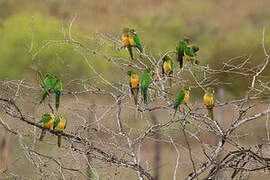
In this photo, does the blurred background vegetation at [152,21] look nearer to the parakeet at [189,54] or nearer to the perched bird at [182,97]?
the parakeet at [189,54]

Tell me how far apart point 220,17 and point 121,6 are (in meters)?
3.19

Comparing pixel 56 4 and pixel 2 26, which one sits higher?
pixel 56 4

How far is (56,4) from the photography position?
13039 mm

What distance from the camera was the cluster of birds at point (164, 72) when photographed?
2.30m

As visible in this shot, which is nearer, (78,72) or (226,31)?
(78,72)

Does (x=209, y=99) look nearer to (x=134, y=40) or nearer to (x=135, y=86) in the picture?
(x=135, y=86)

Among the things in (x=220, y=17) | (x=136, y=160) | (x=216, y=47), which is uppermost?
(x=220, y=17)

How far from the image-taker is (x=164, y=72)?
2650 mm

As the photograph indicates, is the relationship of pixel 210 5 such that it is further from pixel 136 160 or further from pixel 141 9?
pixel 136 160

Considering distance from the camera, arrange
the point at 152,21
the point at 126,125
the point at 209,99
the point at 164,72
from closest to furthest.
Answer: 1. the point at 209,99
2. the point at 126,125
3. the point at 164,72
4. the point at 152,21

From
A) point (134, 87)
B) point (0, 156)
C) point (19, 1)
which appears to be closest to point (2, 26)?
point (19, 1)

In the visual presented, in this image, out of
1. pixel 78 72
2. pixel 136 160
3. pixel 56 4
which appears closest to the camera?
pixel 136 160

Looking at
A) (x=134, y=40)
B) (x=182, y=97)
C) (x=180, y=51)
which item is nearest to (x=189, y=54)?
(x=180, y=51)

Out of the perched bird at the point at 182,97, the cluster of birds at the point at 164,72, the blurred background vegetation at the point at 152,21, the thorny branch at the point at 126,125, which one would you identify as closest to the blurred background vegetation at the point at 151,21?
the blurred background vegetation at the point at 152,21
